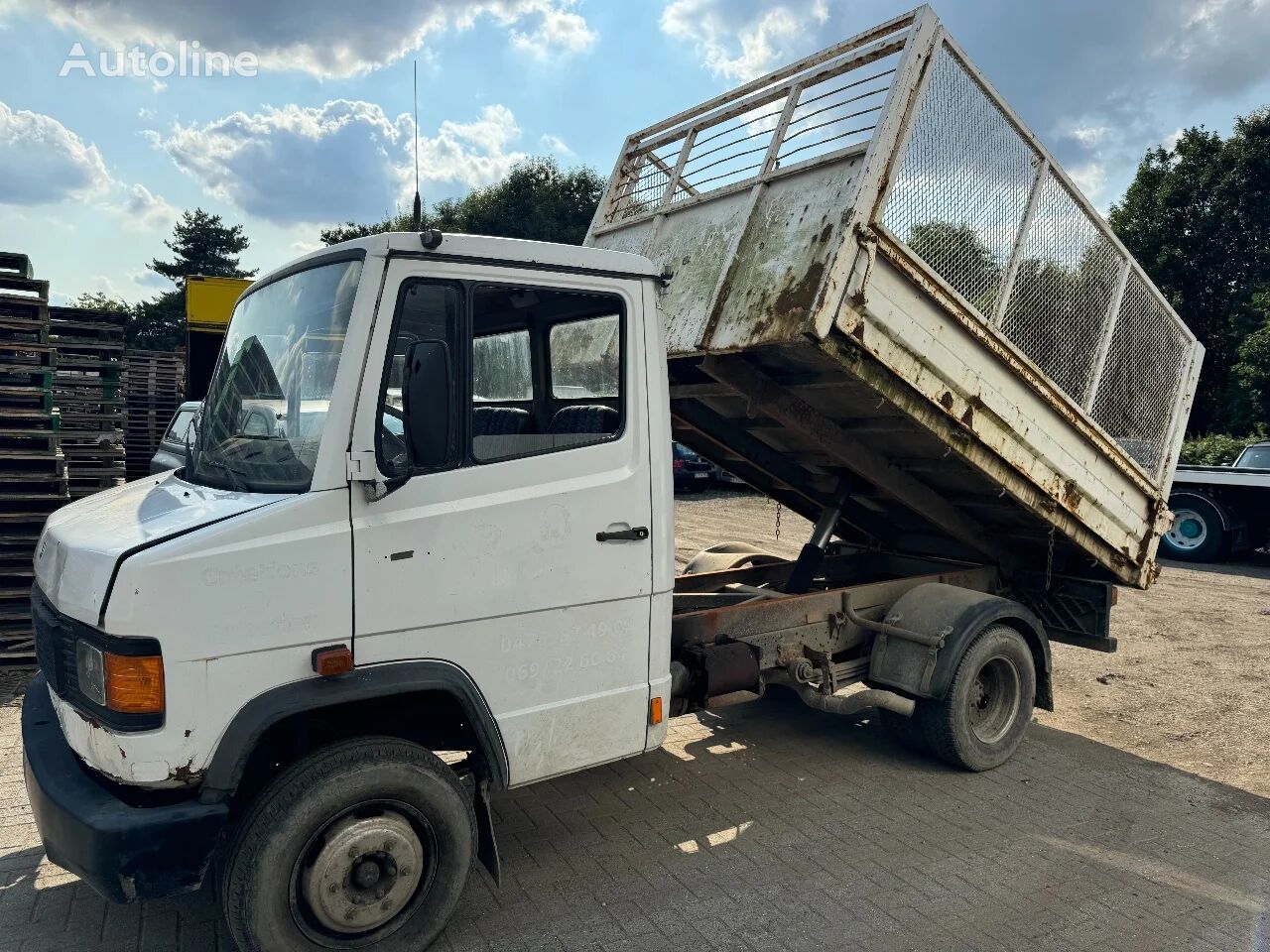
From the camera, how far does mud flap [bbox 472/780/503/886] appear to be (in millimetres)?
3336

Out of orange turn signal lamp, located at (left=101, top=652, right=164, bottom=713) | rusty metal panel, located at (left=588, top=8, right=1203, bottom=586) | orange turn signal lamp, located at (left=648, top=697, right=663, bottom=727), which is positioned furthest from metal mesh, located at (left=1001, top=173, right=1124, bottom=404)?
orange turn signal lamp, located at (left=101, top=652, right=164, bottom=713)

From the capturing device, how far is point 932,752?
5062mm

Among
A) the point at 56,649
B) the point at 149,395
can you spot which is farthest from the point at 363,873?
the point at 149,395

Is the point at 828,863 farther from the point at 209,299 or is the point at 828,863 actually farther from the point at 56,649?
the point at 209,299

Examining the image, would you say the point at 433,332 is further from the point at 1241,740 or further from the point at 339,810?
the point at 1241,740

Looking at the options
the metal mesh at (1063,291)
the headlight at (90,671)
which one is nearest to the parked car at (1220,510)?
the metal mesh at (1063,291)

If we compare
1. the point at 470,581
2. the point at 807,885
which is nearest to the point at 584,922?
the point at 807,885

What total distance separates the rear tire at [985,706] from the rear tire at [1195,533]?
892cm

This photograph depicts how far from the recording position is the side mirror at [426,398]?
9.45 ft

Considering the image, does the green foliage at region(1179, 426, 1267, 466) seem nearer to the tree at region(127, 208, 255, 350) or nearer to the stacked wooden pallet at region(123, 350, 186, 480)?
the stacked wooden pallet at region(123, 350, 186, 480)

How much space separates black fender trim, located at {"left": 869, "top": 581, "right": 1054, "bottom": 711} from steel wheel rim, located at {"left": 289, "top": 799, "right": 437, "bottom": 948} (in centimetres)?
280

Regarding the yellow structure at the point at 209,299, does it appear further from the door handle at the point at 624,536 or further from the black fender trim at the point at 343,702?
the black fender trim at the point at 343,702

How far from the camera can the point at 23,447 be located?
21.1 feet

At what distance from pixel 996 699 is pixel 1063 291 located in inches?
93.2
